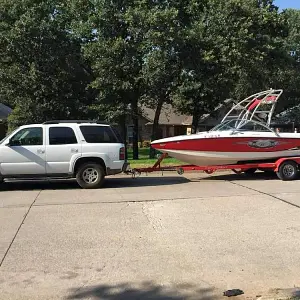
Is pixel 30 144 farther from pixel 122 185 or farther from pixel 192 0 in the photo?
pixel 192 0

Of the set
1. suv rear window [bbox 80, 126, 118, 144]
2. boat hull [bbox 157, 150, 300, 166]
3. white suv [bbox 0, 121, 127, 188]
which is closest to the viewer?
white suv [bbox 0, 121, 127, 188]

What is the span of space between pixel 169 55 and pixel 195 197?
1119 centimetres

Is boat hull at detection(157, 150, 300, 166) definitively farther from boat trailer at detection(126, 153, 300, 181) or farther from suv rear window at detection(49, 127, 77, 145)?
suv rear window at detection(49, 127, 77, 145)

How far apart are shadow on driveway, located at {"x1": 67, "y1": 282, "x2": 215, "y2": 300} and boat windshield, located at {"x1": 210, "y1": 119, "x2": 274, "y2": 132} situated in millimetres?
10015

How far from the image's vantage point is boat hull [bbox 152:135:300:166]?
562 inches

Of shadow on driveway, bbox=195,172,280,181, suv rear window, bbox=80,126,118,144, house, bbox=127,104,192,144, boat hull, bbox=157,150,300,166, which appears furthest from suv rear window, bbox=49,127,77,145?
house, bbox=127,104,192,144

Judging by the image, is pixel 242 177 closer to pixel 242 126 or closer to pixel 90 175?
pixel 242 126

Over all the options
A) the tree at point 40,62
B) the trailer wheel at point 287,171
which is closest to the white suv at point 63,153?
the trailer wheel at point 287,171

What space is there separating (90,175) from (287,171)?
627 cm

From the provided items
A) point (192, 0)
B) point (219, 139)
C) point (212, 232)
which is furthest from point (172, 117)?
point (212, 232)

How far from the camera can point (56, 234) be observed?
7.56 metres

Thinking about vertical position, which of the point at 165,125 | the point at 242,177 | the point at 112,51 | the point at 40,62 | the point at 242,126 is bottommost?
the point at 242,177

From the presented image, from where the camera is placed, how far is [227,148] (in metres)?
14.4

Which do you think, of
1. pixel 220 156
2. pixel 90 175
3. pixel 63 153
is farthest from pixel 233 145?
pixel 63 153
